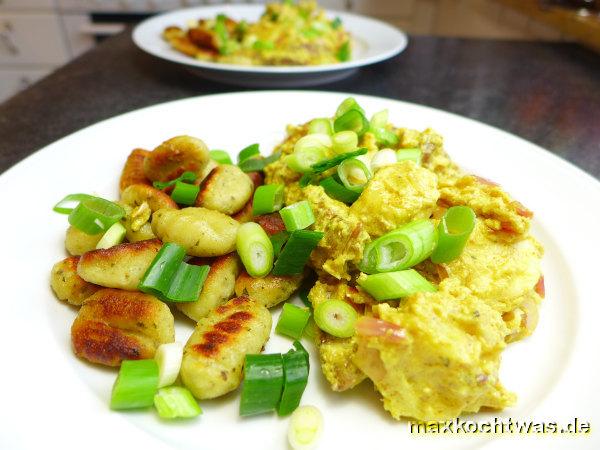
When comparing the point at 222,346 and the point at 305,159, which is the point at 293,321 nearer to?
the point at 222,346

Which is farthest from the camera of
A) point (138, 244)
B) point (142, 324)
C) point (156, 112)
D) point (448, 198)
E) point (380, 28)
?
point (380, 28)

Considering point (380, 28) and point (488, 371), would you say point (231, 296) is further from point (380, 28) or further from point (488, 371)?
point (380, 28)

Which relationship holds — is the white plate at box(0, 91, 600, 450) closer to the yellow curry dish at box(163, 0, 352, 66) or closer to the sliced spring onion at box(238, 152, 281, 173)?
the sliced spring onion at box(238, 152, 281, 173)

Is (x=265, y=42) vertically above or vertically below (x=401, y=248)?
below

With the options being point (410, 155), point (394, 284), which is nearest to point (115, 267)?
point (394, 284)

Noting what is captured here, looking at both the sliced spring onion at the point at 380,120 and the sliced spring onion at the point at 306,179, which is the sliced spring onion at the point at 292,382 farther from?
the sliced spring onion at the point at 380,120

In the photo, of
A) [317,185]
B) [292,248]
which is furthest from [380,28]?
[292,248]

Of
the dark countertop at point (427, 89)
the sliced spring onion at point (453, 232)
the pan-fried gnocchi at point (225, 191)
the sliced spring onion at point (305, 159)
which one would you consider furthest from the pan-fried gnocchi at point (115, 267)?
the dark countertop at point (427, 89)

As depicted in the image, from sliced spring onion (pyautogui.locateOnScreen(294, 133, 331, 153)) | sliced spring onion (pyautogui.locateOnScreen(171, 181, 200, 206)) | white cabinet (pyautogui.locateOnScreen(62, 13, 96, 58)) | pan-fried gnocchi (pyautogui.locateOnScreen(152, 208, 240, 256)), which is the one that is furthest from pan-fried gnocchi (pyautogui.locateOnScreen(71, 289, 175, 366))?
white cabinet (pyautogui.locateOnScreen(62, 13, 96, 58))
